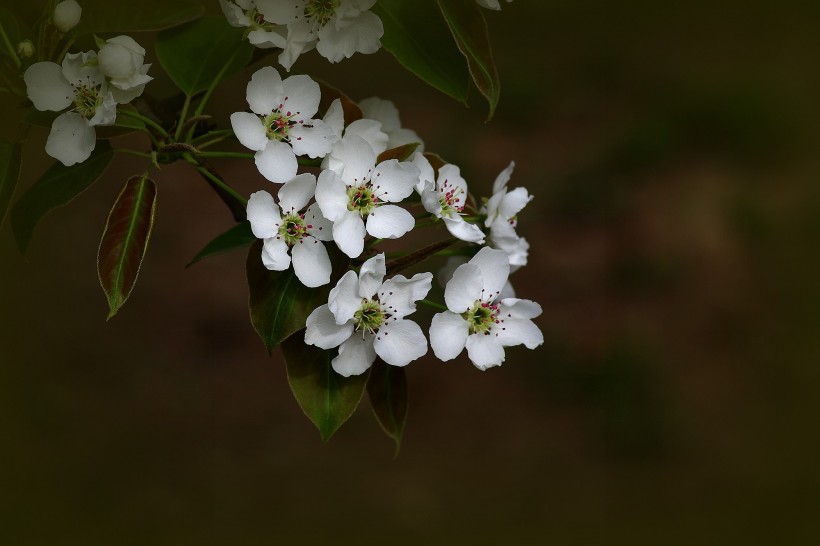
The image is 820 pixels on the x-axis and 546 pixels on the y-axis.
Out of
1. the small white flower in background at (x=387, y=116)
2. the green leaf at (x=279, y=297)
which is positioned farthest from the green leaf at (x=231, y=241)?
the small white flower in background at (x=387, y=116)

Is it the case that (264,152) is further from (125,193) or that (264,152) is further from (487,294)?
(487,294)

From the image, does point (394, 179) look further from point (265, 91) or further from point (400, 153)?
point (265, 91)

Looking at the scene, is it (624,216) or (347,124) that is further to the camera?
(624,216)

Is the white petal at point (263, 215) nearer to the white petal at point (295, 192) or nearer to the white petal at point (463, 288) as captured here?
the white petal at point (295, 192)

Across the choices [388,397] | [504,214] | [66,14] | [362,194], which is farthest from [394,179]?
[66,14]

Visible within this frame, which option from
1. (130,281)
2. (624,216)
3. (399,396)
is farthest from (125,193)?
(624,216)

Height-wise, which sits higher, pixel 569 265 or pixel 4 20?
pixel 4 20
